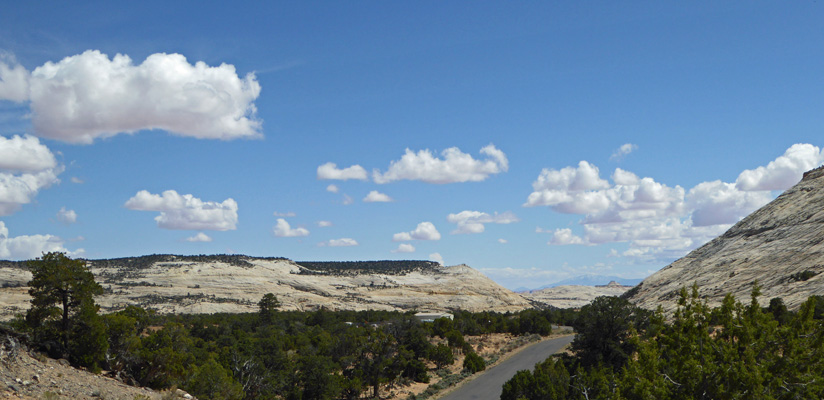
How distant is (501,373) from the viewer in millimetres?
51156

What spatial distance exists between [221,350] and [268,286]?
83.0 m

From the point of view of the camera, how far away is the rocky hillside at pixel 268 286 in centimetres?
10319

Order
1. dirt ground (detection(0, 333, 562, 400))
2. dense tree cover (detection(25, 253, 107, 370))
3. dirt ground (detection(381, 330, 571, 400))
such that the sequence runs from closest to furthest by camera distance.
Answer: dirt ground (detection(0, 333, 562, 400)) < dense tree cover (detection(25, 253, 107, 370)) < dirt ground (detection(381, 330, 571, 400))

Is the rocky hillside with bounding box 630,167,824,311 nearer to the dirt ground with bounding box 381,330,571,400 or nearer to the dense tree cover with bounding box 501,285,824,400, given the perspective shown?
the dirt ground with bounding box 381,330,571,400

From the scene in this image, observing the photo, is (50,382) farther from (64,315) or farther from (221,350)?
(221,350)

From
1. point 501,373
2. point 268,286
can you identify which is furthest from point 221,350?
point 268,286

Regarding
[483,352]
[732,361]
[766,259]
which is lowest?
[483,352]

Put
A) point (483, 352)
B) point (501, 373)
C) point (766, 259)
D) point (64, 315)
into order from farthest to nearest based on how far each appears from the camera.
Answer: point (766, 259) → point (483, 352) → point (501, 373) → point (64, 315)

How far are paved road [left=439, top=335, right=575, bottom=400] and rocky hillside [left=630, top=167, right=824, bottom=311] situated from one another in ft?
48.6

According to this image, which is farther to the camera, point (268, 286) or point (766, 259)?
point (268, 286)

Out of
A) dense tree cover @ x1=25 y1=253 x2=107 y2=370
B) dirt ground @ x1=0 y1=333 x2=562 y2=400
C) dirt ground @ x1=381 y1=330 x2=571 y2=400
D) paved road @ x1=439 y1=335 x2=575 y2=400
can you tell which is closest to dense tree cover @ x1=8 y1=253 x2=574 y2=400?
dense tree cover @ x1=25 y1=253 x2=107 y2=370

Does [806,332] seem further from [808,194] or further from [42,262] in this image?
[808,194]

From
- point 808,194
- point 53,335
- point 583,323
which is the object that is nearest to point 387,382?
point 583,323

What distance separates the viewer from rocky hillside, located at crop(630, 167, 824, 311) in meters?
54.5
